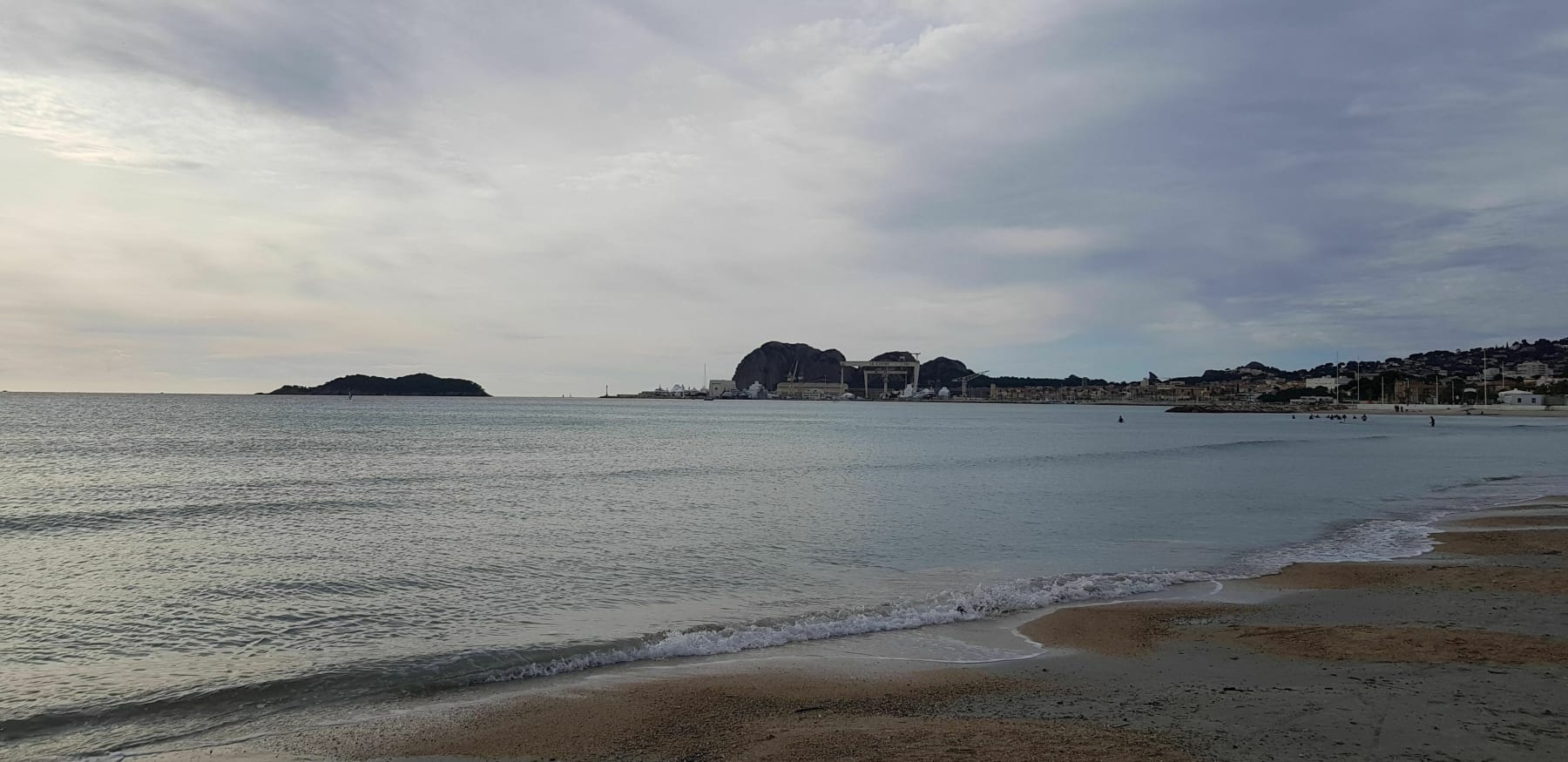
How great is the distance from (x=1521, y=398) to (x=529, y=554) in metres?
169

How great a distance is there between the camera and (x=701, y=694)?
7.84 meters

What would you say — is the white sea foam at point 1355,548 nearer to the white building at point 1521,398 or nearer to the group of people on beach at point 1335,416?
the group of people on beach at point 1335,416

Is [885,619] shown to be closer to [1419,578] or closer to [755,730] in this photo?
[755,730]

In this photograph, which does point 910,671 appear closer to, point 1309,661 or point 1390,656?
point 1309,661

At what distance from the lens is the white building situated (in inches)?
5246

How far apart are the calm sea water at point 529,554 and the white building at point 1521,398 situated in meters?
124

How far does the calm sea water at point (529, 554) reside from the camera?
29.7ft

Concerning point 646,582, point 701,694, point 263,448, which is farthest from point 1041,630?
point 263,448

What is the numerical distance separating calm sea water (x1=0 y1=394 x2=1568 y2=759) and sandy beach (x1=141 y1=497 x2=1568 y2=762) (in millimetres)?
1503

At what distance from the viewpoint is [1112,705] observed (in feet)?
23.8

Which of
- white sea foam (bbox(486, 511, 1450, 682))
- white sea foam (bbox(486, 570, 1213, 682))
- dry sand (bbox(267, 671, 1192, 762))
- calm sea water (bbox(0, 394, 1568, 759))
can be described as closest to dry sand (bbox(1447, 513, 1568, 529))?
calm sea water (bbox(0, 394, 1568, 759))

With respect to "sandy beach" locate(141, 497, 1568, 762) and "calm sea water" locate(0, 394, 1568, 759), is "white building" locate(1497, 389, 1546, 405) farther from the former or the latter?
"sandy beach" locate(141, 497, 1568, 762)

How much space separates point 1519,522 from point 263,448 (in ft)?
160

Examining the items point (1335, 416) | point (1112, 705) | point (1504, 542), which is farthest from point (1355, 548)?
point (1335, 416)
